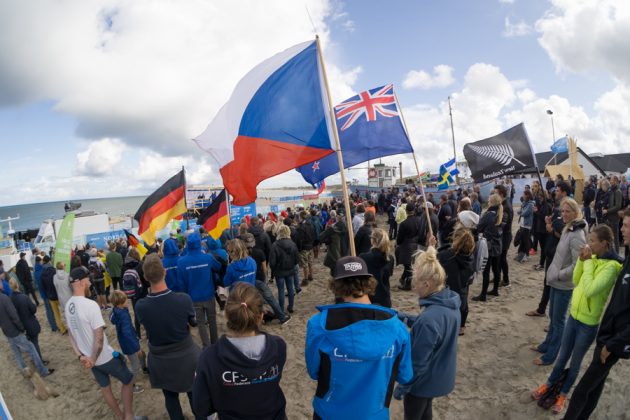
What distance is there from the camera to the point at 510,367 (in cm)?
423

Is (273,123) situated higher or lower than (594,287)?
higher

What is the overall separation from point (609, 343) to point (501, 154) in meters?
5.35

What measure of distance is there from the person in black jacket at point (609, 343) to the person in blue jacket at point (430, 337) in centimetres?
130

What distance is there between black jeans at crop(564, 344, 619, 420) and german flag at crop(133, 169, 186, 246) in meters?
7.01

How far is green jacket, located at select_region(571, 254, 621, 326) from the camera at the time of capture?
2.92 meters

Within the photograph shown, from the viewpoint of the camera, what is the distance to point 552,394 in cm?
341

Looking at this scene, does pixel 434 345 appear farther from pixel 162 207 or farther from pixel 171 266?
pixel 162 207

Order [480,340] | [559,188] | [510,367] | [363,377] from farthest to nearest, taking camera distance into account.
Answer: [559,188], [480,340], [510,367], [363,377]

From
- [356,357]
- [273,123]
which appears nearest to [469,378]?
[356,357]

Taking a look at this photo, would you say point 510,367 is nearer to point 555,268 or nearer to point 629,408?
point 629,408

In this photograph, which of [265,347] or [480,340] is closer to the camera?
[265,347]

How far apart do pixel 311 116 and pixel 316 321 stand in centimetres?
336

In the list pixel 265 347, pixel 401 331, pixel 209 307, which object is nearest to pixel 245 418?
pixel 265 347

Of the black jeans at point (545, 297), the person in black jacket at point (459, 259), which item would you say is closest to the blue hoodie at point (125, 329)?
the person in black jacket at point (459, 259)
